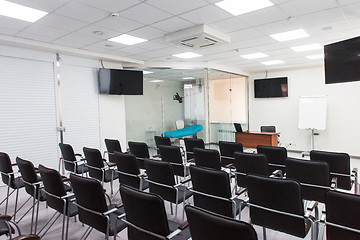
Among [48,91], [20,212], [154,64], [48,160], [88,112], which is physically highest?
[154,64]

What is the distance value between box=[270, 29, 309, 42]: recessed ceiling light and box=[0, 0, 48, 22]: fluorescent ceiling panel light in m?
4.18

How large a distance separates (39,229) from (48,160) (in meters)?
2.78

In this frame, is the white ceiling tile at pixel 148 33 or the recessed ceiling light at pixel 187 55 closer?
the white ceiling tile at pixel 148 33

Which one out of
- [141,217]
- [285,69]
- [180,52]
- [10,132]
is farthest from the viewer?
[285,69]

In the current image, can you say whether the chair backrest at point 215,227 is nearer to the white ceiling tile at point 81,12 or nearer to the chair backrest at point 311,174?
the chair backrest at point 311,174

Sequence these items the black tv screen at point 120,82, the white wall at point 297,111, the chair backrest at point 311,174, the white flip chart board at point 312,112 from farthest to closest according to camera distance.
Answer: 1. the white flip chart board at point 312,112
2. the white wall at point 297,111
3. the black tv screen at point 120,82
4. the chair backrest at point 311,174

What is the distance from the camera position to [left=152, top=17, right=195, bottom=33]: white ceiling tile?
387 centimetres

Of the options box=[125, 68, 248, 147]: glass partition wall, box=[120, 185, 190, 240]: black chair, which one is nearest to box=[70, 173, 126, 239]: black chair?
box=[120, 185, 190, 240]: black chair

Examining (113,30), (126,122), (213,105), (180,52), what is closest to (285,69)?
(213,105)

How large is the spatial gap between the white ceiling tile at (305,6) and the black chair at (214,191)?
2.67 m

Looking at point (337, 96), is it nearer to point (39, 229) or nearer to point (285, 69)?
point (285, 69)

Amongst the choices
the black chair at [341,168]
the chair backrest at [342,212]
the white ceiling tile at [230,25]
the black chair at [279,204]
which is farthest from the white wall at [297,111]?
the chair backrest at [342,212]

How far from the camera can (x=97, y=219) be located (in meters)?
2.16

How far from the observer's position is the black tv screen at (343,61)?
3.56 meters
